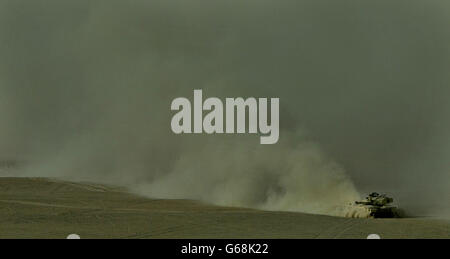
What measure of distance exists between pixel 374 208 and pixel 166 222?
6.32m

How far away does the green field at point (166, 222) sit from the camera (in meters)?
12.4

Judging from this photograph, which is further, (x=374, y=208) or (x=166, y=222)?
(x=374, y=208)

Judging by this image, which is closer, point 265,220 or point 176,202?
point 265,220

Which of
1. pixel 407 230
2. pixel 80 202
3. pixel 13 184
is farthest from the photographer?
pixel 13 184

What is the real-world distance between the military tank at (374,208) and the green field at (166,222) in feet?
5.92

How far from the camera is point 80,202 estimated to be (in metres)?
17.6

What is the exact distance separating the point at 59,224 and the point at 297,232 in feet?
16.6

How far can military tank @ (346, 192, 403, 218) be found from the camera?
17156 millimetres

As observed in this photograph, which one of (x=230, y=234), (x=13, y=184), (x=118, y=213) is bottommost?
(x=230, y=234)

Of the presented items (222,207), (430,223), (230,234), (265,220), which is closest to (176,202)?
(222,207)

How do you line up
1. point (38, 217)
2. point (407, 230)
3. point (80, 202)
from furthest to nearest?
point (80, 202), point (38, 217), point (407, 230)

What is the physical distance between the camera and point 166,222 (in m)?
14.0

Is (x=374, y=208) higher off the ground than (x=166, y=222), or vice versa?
(x=374, y=208)

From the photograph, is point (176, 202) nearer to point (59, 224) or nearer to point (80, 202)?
point (80, 202)
